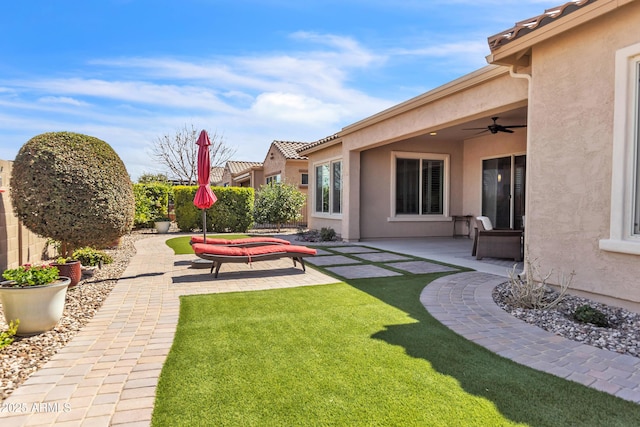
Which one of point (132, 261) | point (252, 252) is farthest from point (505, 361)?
point (132, 261)

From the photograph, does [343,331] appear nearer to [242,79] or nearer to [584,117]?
[584,117]

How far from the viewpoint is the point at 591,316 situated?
4.41m

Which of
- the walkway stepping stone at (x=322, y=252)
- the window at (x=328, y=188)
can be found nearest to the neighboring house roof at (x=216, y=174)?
the window at (x=328, y=188)

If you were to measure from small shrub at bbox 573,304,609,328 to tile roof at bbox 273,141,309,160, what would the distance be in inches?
721

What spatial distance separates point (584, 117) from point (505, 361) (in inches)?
142

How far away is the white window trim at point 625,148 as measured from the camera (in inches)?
174

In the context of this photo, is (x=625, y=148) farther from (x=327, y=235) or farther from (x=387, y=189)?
(x=327, y=235)

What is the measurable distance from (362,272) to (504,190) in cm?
690

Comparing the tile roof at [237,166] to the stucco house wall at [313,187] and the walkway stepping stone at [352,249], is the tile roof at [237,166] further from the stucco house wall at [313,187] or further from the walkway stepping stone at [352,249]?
the walkway stepping stone at [352,249]

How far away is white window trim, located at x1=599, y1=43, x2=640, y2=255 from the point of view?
4.43 m

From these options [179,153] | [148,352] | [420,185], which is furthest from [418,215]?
[179,153]

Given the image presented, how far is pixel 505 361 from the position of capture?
11.1 feet

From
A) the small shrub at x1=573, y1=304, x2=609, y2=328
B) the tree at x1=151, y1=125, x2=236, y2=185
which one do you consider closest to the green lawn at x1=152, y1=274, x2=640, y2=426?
the small shrub at x1=573, y1=304, x2=609, y2=328

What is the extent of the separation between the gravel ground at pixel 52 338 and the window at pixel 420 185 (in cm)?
951
